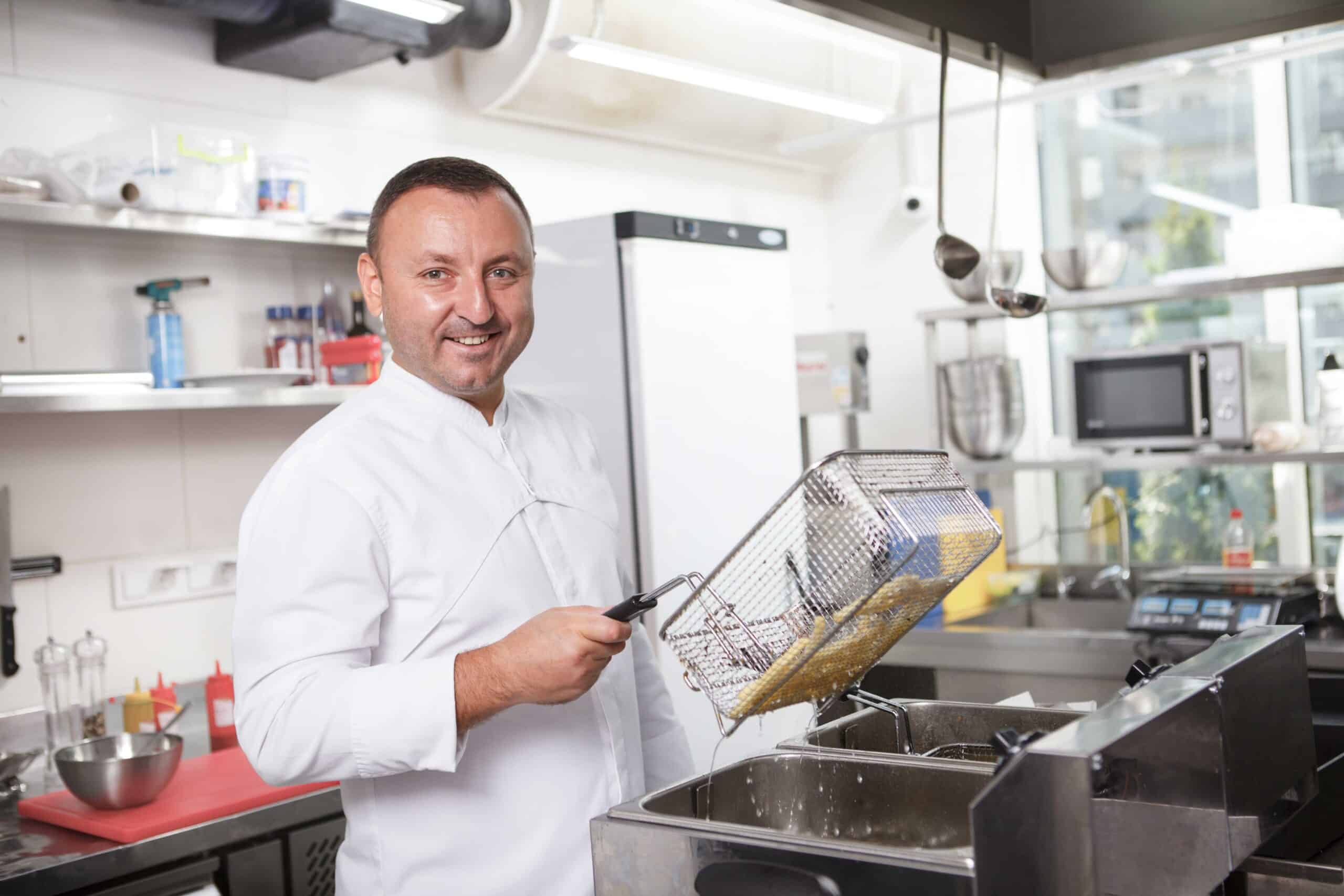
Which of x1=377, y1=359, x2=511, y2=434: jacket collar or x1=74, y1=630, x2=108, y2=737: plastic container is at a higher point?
x1=377, y1=359, x2=511, y2=434: jacket collar

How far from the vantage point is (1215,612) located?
3.05m

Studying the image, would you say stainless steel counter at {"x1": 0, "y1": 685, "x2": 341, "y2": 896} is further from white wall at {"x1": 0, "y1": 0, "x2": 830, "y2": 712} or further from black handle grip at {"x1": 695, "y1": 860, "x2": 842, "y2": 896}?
black handle grip at {"x1": 695, "y1": 860, "x2": 842, "y2": 896}

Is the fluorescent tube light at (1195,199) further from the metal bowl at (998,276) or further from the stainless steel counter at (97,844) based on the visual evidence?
the stainless steel counter at (97,844)

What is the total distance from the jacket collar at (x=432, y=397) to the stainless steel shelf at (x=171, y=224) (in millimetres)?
1300

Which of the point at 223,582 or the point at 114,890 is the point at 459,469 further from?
the point at 223,582

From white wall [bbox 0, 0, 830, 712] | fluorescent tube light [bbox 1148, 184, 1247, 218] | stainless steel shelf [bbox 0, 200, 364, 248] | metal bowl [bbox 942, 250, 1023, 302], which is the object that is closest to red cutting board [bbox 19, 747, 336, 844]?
white wall [bbox 0, 0, 830, 712]

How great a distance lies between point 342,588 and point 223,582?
6.03 feet

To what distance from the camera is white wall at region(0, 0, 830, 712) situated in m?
2.76

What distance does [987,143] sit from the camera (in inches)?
182

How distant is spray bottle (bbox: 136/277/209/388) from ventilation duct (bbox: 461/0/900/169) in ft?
3.47

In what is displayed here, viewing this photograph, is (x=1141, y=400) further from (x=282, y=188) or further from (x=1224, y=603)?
(x=282, y=188)

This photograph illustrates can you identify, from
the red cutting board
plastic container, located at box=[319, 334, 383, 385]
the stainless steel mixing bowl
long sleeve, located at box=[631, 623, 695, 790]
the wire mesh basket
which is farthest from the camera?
the stainless steel mixing bowl

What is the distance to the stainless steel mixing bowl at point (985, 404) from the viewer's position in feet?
12.5

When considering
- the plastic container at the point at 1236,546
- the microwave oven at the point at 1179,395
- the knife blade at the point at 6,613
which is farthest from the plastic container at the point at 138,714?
the plastic container at the point at 1236,546
